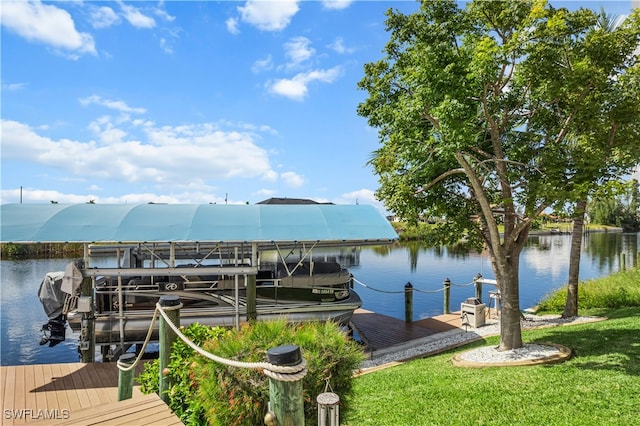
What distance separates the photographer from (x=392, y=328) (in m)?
13.9

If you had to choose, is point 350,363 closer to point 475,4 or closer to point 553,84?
point 553,84

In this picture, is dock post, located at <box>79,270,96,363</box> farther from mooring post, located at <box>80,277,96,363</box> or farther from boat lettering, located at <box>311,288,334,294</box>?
boat lettering, located at <box>311,288,334,294</box>

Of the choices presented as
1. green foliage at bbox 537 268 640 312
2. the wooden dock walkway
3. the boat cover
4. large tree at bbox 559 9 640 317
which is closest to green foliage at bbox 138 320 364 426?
large tree at bbox 559 9 640 317

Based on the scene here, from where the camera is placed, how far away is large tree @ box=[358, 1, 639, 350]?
24.4 feet

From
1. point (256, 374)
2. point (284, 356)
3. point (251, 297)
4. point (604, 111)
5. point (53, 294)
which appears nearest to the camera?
point (284, 356)

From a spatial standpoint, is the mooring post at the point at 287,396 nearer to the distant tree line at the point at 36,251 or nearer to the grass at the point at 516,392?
the grass at the point at 516,392

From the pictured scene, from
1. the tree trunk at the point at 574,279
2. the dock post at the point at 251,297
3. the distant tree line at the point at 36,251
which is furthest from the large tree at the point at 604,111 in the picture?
the distant tree line at the point at 36,251

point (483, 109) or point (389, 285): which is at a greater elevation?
point (483, 109)

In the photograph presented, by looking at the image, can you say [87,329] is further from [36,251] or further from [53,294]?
[36,251]

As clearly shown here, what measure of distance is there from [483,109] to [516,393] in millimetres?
5462

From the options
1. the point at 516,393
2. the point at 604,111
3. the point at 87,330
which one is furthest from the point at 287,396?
the point at 604,111

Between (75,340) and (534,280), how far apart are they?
83.9 feet

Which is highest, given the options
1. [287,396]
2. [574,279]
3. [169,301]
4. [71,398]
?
[169,301]

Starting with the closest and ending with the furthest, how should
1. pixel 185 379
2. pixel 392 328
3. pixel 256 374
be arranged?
pixel 256 374 < pixel 185 379 < pixel 392 328
